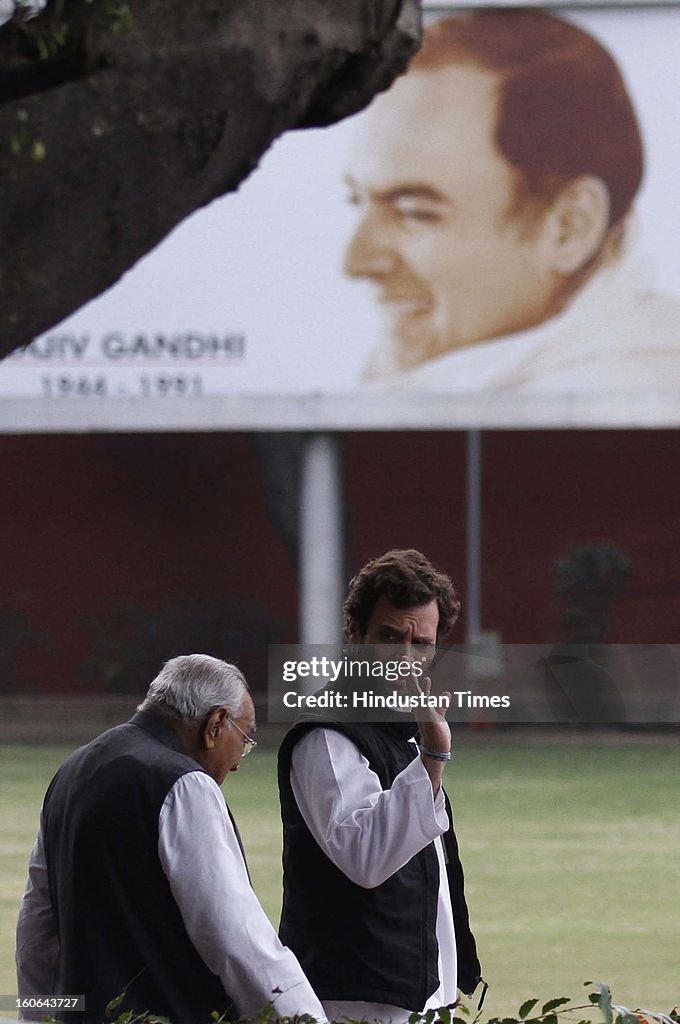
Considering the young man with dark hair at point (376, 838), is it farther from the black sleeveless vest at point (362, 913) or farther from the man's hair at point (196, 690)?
the man's hair at point (196, 690)

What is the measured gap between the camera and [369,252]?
17.6m

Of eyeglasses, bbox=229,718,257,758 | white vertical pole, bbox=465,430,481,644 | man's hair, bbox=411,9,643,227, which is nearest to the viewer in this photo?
eyeglasses, bbox=229,718,257,758

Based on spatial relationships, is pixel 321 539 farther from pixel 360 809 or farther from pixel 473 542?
pixel 360 809

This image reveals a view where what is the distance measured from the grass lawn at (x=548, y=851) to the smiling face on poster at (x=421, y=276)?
3.95 meters

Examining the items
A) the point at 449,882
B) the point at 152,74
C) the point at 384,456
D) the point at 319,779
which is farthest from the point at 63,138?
the point at 384,456

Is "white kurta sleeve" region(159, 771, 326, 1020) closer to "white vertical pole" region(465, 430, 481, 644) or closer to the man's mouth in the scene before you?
the man's mouth

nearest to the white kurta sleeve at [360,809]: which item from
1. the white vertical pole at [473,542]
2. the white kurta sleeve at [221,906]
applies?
the white kurta sleeve at [221,906]

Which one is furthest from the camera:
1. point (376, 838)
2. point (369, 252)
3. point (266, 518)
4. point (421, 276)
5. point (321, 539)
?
point (266, 518)

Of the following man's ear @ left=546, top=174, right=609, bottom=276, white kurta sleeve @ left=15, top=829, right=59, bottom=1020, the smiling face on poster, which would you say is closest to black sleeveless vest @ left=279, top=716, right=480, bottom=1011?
white kurta sleeve @ left=15, top=829, right=59, bottom=1020

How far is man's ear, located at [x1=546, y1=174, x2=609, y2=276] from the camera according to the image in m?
17.7

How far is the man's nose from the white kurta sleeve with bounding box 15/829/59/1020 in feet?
48.4

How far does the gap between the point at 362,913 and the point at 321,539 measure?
16496 mm

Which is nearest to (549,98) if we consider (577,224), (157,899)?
(577,224)

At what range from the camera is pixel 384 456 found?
22.5m
